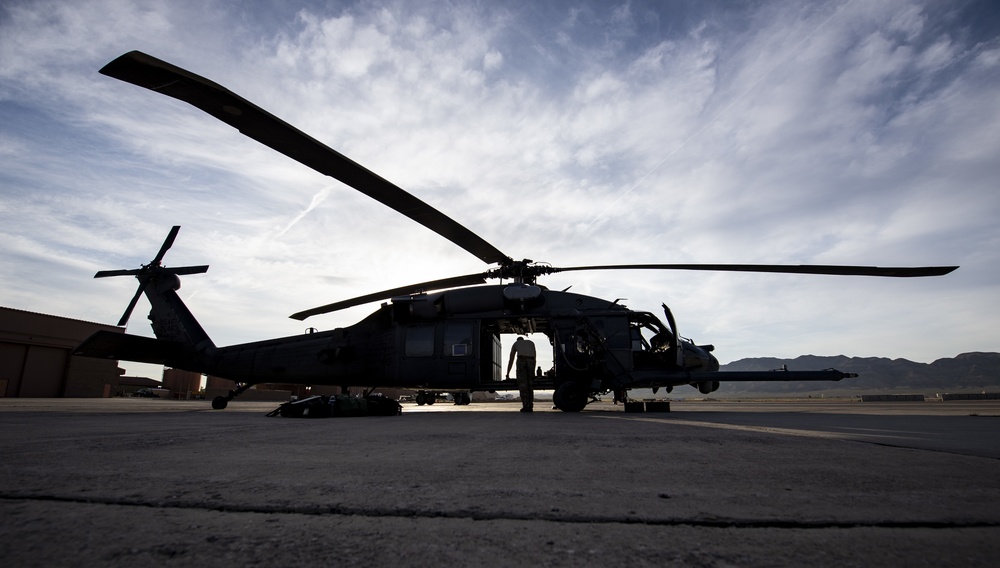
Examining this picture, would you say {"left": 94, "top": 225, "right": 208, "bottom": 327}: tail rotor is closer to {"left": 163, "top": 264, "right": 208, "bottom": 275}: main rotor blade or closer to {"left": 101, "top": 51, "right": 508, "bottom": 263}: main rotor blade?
{"left": 163, "top": 264, "right": 208, "bottom": 275}: main rotor blade

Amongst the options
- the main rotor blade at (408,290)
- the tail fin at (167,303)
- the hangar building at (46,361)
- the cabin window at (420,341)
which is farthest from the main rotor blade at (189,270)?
the hangar building at (46,361)

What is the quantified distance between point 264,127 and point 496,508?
6432mm

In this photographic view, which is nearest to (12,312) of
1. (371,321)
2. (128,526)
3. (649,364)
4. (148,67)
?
(371,321)

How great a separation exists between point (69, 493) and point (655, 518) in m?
2.13

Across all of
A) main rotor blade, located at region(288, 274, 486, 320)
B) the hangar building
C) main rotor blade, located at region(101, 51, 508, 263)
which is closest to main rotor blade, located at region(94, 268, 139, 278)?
main rotor blade, located at region(288, 274, 486, 320)

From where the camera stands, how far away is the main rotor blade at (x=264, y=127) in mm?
5395

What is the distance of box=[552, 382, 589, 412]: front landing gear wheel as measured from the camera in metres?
10.6

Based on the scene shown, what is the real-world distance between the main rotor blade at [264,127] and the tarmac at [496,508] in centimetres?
420

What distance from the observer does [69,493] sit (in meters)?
1.80

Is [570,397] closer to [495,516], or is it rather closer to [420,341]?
[420,341]

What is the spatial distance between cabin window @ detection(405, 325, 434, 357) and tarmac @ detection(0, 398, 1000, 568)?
26.6ft

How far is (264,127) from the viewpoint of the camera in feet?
21.2

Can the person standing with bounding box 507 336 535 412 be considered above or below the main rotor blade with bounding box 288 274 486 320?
below

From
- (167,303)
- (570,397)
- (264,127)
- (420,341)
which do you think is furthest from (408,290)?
(167,303)
